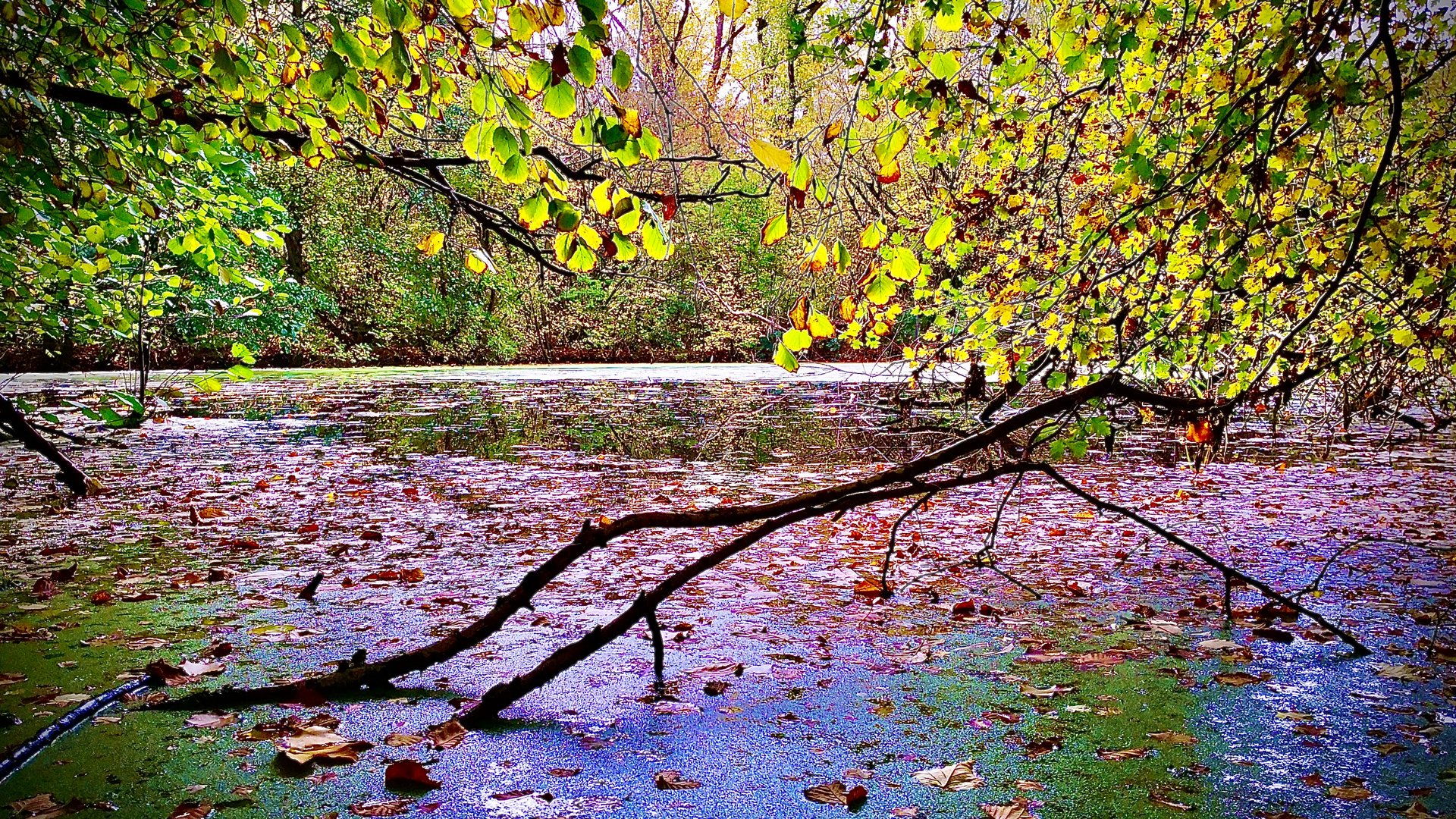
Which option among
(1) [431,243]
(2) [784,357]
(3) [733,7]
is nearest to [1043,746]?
(2) [784,357]

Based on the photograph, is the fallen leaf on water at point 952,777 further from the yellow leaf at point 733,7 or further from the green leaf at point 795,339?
the yellow leaf at point 733,7

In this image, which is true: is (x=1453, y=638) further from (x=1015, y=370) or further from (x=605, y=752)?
(x=605, y=752)

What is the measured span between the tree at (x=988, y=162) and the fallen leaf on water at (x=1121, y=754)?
93cm

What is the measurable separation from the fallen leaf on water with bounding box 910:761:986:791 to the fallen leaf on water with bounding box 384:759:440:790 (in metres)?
1.19

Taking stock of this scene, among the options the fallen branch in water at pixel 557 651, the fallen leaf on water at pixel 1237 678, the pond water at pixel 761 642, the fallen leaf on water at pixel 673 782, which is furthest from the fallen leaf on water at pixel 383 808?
the fallen leaf on water at pixel 1237 678

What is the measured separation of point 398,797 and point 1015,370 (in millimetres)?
4008

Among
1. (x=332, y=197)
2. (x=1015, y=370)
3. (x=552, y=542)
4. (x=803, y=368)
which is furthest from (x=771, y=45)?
(x=332, y=197)

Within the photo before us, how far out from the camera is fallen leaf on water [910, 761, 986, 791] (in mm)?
2283

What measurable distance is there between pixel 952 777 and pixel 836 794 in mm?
316

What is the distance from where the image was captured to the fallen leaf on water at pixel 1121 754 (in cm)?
244

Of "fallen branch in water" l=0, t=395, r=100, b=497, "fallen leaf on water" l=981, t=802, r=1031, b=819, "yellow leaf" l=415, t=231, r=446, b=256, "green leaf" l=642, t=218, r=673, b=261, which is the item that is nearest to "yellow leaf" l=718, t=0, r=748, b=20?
"green leaf" l=642, t=218, r=673, b=261

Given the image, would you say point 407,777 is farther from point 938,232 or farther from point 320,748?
point 938,232

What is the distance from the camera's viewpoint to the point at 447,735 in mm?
Result: 2545

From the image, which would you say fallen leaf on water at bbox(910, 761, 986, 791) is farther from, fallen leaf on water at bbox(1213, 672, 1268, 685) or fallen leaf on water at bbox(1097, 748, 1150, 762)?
fallen leaf on water at bbox(1213, 672, 1268, 685)
